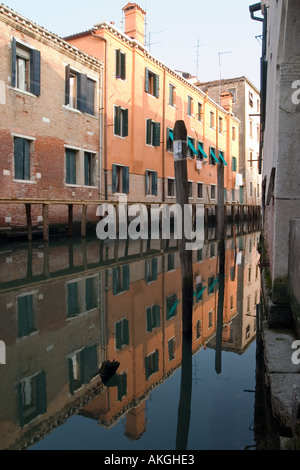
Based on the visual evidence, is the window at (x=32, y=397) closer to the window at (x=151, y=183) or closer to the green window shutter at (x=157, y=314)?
the green window shutter at (x=157, y=314)

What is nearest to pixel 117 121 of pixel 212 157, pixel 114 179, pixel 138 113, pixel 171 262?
pixel 138 113

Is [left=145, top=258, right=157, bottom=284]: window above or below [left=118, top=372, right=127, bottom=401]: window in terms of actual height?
above

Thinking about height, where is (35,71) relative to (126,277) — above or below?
above

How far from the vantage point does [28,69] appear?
13570mm

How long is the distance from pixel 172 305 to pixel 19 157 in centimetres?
972

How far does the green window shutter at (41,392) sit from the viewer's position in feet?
8.59

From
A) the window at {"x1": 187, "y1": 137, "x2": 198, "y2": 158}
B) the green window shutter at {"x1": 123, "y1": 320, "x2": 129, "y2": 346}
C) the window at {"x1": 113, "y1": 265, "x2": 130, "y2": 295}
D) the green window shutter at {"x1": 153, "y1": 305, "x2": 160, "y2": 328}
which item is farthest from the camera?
the window at {"x1": 187, "y1": 137, "x2": 198, "y2": 158}

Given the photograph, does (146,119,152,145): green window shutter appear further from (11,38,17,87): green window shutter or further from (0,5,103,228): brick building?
(11,38,17,87): green window shutter

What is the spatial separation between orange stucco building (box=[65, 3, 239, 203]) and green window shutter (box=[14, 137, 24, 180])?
429 cm

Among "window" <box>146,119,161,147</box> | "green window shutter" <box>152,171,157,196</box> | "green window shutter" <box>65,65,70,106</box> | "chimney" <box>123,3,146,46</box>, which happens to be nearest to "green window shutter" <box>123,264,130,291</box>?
"green window shutter" <box>65,65,70,106</box>

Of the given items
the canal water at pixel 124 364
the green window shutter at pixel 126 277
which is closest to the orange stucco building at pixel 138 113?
the green window shutter at pixel 126 277

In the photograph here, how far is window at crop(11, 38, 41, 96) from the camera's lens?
13.2m

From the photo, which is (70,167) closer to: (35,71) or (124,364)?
(35,71)
